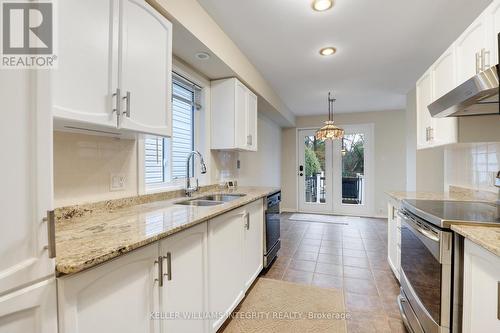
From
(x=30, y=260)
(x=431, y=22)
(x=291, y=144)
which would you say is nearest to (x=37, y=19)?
A: (x=30, y=260)

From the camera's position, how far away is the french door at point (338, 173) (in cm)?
581

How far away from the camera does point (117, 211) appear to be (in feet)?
5.03

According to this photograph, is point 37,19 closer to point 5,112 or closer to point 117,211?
point 5,112

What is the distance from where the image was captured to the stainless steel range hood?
3.91 feet

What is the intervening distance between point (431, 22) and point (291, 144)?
432cm

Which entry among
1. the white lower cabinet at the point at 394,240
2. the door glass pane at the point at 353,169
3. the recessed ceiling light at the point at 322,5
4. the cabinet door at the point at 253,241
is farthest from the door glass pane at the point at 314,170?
the recessed ceiling light at the point at 322,5

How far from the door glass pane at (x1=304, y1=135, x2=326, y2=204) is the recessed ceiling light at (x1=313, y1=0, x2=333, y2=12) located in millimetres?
4350

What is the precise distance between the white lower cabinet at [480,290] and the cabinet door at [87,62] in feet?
5.94

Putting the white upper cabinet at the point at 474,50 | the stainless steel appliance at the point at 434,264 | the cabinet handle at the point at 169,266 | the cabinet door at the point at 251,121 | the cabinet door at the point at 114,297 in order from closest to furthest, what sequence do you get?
1. the cabinet door at the point at 114,297
2. the cabinet handle at the point at 169,266
3. the stainless steel appliance at the point at 434,264
4. the white upper cabinet at the point at 474,50
5. the cabinet door at the point at 251,121

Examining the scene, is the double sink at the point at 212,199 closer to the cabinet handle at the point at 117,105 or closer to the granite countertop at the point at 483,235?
the cabinet handle at the point at 117,105

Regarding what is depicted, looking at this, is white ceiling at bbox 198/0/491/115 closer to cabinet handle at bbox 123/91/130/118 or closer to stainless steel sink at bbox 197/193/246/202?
cabinet handle at bbox 123/91/130/118

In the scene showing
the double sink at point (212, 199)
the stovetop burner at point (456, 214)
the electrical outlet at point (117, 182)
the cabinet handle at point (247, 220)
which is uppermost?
the electrical outlet at point (117, 182)

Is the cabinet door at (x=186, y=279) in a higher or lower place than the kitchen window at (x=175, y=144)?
lower

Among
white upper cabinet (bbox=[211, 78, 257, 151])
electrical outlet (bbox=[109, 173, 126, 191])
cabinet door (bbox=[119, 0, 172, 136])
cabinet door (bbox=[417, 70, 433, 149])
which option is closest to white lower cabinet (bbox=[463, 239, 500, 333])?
cabinet door (bbox=[417, 70, 433, 149])
